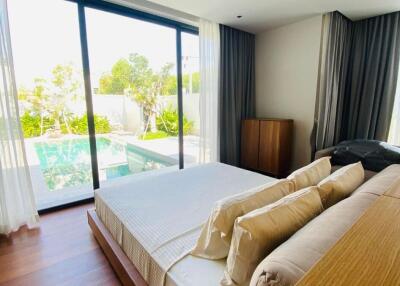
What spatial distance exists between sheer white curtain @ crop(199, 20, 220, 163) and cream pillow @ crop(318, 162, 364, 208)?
7.13ft

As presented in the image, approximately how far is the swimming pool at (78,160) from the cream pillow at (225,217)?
2.17m

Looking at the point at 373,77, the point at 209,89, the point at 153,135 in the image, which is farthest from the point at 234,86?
the point at 373,77

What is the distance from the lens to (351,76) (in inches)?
124

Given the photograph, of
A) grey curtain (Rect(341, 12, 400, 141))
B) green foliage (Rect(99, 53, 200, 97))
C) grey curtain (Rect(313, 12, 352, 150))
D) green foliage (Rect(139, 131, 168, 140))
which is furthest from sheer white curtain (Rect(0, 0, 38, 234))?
grey curtain (Rect(341, 12, 400, 141))

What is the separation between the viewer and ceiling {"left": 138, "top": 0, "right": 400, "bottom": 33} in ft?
8.25

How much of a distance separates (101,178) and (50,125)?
3.06 ft

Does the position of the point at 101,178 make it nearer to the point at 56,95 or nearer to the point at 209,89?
the point at 56,95

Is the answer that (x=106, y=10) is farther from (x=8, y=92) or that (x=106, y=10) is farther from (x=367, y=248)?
(x=367, y=248)

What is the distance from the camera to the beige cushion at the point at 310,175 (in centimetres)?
133

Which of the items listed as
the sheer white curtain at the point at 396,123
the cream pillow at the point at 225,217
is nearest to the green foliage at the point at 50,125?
the cream pillow at the point at 225,217

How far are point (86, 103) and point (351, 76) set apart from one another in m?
3.64

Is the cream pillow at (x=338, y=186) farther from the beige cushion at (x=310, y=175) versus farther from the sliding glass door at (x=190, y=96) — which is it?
the sliding glass door at (x=190, y=96)

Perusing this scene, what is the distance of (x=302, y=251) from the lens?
65 centimetres

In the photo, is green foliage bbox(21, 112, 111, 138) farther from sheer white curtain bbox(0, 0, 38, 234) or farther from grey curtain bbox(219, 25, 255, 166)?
grey curtain bbox(219, 25, 255, 166)
